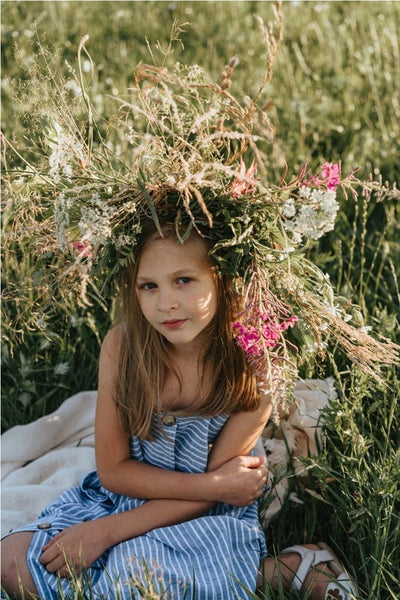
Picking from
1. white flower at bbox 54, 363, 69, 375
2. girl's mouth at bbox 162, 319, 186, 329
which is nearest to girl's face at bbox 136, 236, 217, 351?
girl's mouth at bbox 162, 319, 186, 329

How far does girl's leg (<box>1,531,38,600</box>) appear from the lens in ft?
8.88

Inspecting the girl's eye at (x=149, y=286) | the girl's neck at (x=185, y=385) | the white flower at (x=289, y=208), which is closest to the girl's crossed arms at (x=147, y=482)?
the girl's neck at (x=185, y=385)

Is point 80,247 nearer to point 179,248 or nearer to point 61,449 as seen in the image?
point 179,248

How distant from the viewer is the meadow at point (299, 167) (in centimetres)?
265

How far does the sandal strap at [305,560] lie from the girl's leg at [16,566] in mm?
831

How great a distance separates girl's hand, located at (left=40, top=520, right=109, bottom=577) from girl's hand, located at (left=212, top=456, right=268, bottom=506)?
0.41 metres

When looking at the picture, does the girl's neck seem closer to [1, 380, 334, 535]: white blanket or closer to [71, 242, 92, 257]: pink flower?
[1, 380, 334, 535]: white blanket

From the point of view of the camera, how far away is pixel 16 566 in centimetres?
273

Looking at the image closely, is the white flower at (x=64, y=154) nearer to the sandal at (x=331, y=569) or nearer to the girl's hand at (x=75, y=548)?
the girl's hand at (x=75, y=548)

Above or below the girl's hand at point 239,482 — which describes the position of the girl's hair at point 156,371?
above

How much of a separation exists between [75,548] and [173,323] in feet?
2.66

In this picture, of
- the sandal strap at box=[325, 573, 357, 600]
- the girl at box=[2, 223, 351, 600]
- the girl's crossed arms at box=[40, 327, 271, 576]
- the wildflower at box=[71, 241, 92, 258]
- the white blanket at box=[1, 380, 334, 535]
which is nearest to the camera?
the wildflower at box=[71, 241, 92, 258]

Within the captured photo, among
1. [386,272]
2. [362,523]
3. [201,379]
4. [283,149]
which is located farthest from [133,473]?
[283,149]

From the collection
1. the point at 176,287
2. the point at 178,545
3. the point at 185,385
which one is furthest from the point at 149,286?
the point at 178,545
